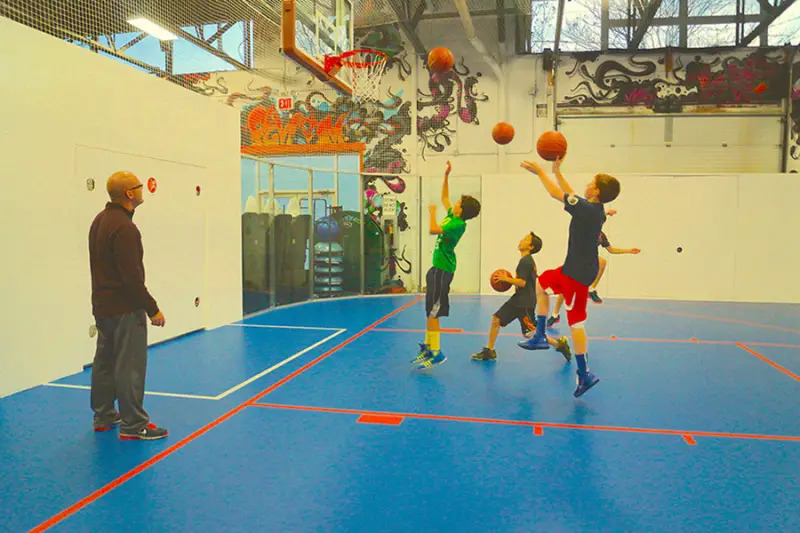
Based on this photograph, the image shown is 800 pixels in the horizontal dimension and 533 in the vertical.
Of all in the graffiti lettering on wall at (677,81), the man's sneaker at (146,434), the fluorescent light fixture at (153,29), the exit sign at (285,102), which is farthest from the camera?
the exit sign at (285,102)

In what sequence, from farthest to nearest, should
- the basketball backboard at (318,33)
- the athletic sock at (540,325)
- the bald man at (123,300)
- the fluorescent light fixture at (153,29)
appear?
the fluorescent light fixture at (153,29) < the basketball backboard at (318,33) < the athletic sock at (540,325) < the bald man at (123,300)

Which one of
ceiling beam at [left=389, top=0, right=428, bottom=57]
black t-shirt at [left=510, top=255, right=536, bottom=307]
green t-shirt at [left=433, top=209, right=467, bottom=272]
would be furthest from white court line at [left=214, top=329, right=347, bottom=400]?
ceiling beam at [left=389, top=0, right=428, bottom=57]

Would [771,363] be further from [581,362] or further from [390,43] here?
[390,43]

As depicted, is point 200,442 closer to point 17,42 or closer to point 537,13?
point 17,42

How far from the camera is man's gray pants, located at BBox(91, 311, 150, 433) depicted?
3.49 m

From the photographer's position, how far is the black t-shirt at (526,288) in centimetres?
556

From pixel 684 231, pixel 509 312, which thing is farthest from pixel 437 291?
pixel 684 231

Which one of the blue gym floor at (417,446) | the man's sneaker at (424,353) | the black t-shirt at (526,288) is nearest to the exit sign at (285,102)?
the blue gym floor at (417,446)

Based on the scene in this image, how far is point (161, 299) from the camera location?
6320 mm

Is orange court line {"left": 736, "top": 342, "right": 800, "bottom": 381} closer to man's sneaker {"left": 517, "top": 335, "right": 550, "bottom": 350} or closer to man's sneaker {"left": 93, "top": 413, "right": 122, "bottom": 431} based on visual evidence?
man's sneaker {"left": 517, "top": 335, "right": 550, "bottom": 350}

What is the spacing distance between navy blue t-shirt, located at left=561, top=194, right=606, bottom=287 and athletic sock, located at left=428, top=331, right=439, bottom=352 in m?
1.49

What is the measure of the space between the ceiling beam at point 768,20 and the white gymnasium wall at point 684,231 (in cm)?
307

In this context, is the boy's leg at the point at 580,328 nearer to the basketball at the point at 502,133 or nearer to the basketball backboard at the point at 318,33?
the basketball at the point at 502,133

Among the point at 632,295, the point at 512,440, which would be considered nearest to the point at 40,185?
the point at 512,440
